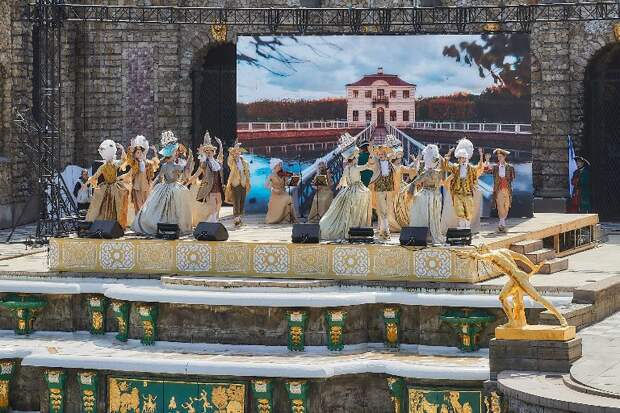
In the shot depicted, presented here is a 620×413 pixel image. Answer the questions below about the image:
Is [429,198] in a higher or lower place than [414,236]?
higher

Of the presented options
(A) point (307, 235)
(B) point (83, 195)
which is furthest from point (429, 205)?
(B) point (83, 195)

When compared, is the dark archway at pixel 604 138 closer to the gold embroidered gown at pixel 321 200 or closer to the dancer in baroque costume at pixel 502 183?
the dancer in baroque costume at pixel 502 183

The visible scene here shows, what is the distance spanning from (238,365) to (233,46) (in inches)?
677

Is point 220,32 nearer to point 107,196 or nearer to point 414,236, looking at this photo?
point 107,196

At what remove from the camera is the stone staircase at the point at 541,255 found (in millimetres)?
26609

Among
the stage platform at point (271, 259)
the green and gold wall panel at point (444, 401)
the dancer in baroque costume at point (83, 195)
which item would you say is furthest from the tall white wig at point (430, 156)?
the dancer in baroque costume at point (83, 195)

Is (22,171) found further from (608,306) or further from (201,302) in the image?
(608,306)

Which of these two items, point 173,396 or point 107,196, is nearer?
point 173,396

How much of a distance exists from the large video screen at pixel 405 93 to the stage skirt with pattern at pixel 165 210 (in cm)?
524

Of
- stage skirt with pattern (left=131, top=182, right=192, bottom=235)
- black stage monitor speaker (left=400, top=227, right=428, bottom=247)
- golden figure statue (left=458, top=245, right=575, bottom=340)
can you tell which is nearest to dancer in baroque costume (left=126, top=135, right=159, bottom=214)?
stage skirt with pattern (left=131, top=182, right=192, bottom=235)

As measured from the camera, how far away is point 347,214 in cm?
2717

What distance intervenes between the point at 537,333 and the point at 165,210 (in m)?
9.80

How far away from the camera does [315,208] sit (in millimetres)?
31000

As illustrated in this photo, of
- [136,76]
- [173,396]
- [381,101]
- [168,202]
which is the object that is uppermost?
[136,76]
